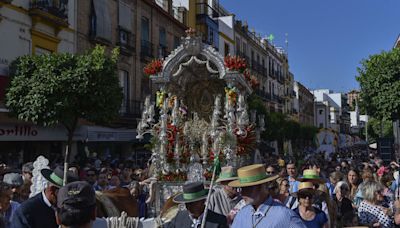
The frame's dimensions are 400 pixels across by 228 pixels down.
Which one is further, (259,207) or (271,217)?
(259,207)

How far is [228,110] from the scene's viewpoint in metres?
10.4

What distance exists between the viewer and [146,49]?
77.4ft

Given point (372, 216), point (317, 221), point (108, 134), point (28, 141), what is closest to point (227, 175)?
point (317, 221)

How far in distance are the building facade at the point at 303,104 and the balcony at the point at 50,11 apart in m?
40.2

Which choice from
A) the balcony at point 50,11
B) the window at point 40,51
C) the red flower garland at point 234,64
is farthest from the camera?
the window at point 40,51

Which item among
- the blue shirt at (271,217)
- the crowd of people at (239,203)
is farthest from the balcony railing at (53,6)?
the blue shirt at (271,217)

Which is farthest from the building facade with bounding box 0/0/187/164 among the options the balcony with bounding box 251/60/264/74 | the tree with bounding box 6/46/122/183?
the balcony with bounding box 251/60/264/74

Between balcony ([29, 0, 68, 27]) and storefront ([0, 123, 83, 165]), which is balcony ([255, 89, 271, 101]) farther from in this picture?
storefront ([0, 123, 83, 165])

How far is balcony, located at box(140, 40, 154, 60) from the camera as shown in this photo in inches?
913

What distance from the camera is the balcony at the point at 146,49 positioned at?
23.2 metres

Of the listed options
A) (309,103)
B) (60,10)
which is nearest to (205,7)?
(60,10)

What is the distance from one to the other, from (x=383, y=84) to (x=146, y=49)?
11.3 meters

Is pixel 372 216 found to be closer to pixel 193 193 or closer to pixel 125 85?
pixel 193 193

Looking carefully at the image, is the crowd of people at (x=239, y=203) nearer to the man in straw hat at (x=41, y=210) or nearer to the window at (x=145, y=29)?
the man in straw hat at (x=41, y=210)
